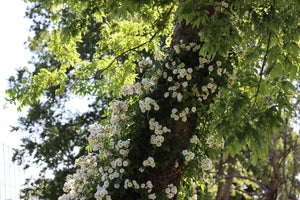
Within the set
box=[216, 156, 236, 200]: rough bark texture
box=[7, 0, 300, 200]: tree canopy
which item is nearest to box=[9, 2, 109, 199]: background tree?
box=[216, 156, 236, 200]: rough bark texture

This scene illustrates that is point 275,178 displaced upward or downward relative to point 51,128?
downward

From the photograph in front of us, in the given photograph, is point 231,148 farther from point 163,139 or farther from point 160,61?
point 160,61

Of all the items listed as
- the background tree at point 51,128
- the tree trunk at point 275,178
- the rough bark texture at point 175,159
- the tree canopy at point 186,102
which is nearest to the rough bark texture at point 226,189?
the tree trunk at point 275,178

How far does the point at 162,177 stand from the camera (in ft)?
10.8

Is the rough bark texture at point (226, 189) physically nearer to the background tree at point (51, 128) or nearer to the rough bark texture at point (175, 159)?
the background tree at point (51, 128)

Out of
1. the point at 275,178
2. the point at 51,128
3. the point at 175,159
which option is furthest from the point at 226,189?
the point at 175,159

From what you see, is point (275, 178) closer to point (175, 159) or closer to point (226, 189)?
point (226, 189)

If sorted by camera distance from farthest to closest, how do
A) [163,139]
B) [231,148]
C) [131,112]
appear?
[131,112] → [163,139] → [231,148]

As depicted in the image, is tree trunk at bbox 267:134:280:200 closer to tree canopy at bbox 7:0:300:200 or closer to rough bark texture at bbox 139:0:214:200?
tree canopy at bbox 7:0:300:200

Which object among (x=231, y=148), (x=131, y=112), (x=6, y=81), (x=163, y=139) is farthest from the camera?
(x=6, y=81)

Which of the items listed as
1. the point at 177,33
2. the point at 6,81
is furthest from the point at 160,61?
the point at 6,81

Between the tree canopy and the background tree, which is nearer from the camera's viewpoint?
the tree canopy

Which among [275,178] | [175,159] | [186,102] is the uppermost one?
[275,178]

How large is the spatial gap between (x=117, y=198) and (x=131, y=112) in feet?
2.73
